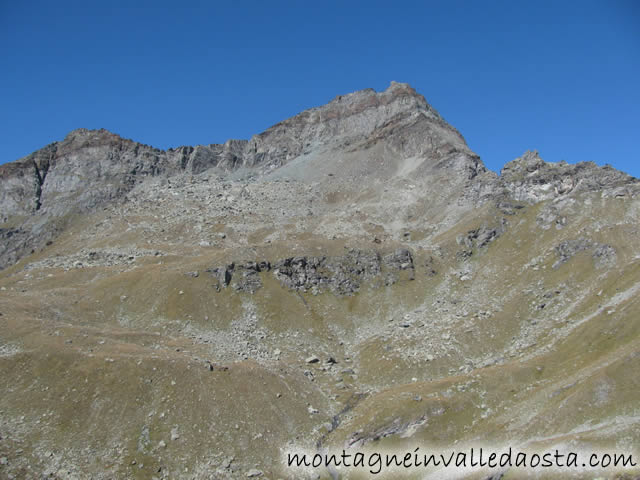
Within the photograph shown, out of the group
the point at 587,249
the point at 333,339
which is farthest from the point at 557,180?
the point at 333,339

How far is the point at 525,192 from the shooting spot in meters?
154

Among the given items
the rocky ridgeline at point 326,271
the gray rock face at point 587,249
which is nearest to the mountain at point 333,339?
the gray rock face at point 587,249

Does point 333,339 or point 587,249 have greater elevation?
point 587,249

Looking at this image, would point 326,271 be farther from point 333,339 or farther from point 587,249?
point 587,249

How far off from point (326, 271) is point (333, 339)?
28.7 metres

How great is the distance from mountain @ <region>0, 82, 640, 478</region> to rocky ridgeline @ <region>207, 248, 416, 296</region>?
1.76 feet

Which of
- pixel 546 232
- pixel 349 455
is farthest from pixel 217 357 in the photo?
pixel 546 232

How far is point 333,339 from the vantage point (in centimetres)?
10162

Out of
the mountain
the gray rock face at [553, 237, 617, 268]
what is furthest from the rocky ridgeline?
the gray rock face at [553, 237, 617, 268]

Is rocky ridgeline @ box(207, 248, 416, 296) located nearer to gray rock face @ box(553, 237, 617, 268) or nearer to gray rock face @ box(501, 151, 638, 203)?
gray rock face @ box(553, 237, 617, 268)

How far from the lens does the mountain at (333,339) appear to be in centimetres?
5625

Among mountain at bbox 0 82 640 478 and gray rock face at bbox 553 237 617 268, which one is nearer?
mountain at bbox 0 82 640 478

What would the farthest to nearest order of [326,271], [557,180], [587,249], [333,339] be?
[557,180] < [326,271] < [587,249] < [333,339]

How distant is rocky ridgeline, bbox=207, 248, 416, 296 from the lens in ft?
375
